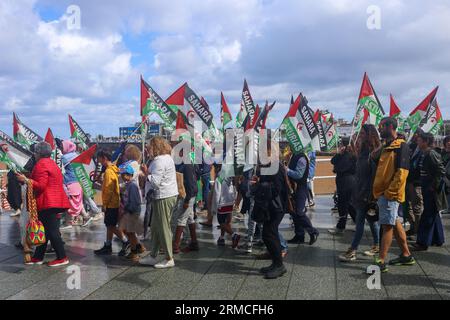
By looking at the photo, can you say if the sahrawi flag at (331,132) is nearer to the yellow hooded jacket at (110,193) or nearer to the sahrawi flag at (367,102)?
the sahrawi flag at (367,102)

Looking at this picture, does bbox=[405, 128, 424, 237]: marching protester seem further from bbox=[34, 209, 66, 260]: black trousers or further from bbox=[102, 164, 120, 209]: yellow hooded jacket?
bbox=[34, 209, 66, 260]: black trousers

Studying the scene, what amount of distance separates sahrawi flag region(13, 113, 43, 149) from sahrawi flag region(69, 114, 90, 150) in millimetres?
2158

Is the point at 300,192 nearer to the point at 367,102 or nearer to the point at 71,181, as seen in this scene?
the point at 367,102

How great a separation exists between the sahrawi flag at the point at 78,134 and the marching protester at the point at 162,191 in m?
5.86

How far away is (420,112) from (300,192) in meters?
5.41

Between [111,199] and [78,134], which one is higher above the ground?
[78,134]

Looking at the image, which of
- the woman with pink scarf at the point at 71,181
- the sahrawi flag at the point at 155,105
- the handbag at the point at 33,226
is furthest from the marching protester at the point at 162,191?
the woman with pink scarf at the point at 71,181

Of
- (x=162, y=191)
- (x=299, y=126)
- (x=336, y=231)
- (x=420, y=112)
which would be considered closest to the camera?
(x=162, y=191)

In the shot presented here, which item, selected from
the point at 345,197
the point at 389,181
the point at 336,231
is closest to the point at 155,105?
the point at 345,197

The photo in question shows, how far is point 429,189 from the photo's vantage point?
6379 mm

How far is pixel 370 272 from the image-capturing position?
5.29 m

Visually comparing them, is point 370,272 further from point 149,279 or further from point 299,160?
point 149,279
